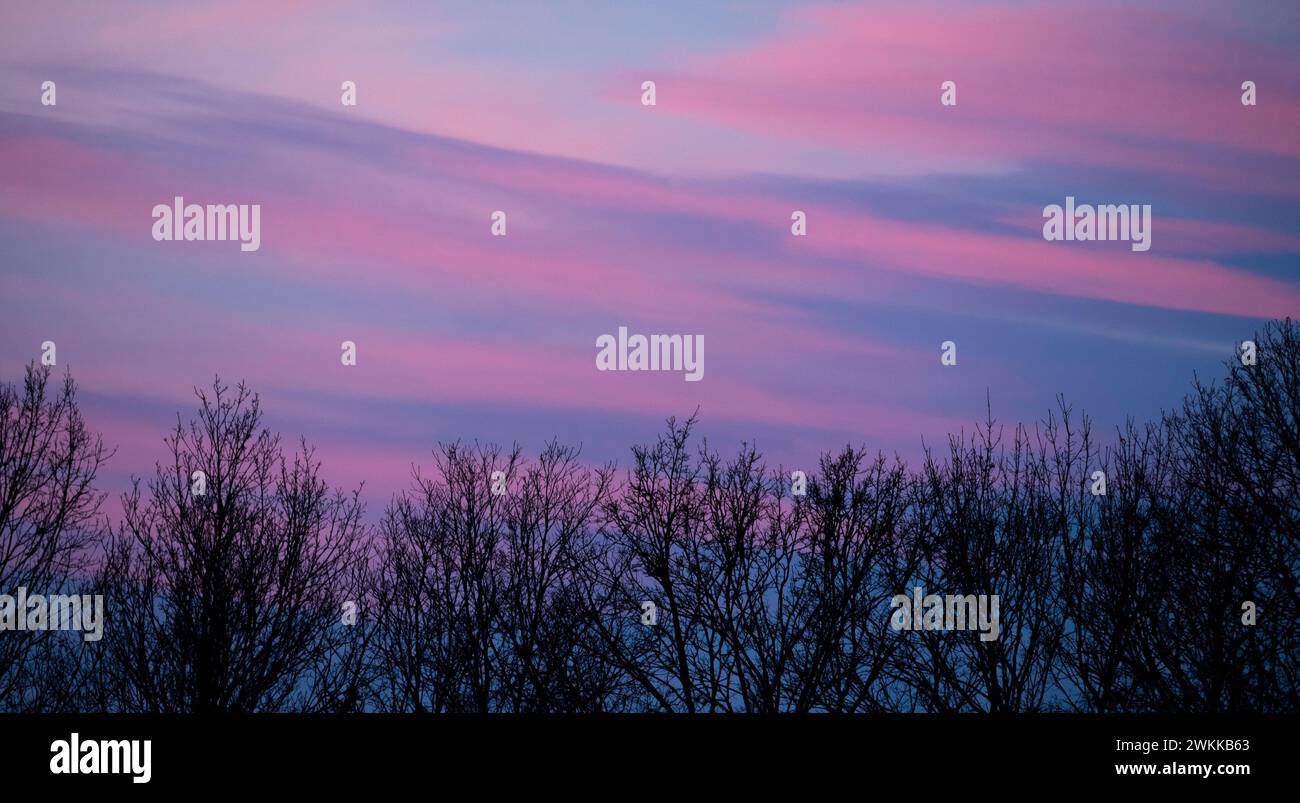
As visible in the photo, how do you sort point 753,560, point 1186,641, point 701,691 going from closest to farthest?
point 1186,641 → point 701,691 → point 753,560

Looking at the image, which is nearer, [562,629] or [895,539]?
[895,539]

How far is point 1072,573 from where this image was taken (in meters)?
31.4

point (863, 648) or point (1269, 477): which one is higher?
point (1269, 477)

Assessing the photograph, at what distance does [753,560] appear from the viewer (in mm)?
37531

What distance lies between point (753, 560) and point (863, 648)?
4680mm

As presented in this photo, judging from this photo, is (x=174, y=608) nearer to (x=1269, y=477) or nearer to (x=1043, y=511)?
(x=1043, y=511)

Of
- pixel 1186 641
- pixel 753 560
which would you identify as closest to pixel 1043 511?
pixel 1186 641

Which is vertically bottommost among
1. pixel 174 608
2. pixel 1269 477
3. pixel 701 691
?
pixel 701 691
